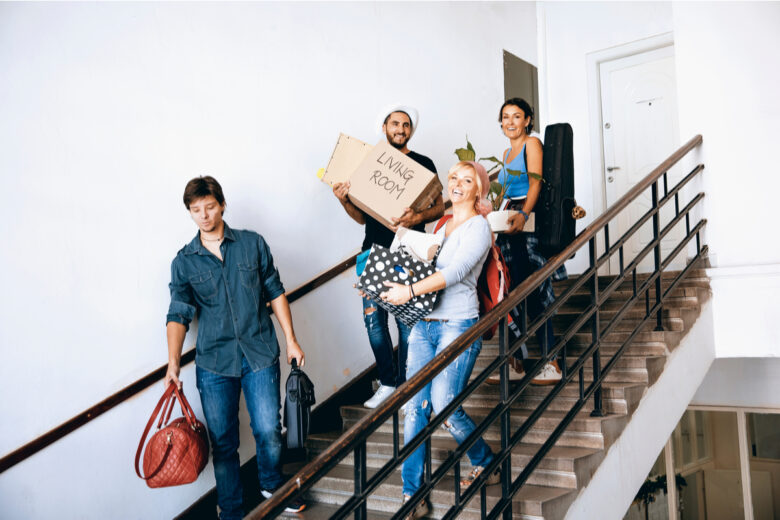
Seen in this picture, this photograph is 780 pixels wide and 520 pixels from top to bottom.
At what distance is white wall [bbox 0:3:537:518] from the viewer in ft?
8.03

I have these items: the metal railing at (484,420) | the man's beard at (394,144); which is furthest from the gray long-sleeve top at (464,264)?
the man's beard at (394,144)

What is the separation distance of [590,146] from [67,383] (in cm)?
406

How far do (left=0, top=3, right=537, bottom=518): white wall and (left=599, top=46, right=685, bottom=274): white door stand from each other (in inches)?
85.0

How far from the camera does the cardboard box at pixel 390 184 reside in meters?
2.80

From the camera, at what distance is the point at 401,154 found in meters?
2.80

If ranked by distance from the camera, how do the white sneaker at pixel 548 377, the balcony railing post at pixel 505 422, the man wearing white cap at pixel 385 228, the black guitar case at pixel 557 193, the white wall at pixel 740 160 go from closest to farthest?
the balcony railing post at pixel 505 422 → the black guitar case at pixel 557 193 → the white sneaker at pixel 548 377 → the man wearing white cap at pixel 385 228 → the white wall at pixel 740 160

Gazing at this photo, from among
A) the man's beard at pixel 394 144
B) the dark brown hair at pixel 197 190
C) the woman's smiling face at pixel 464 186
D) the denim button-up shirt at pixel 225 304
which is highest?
the man's beard at pixel 394 144

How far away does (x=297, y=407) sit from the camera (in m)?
2.44

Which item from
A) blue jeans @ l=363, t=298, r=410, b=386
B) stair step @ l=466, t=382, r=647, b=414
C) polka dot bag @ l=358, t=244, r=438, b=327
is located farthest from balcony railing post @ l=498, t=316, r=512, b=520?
blue jeans @ l=363, t=298, r=410, b=386

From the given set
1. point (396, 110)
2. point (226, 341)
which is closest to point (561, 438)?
point (226, 341)

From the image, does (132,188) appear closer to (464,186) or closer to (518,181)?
(464,186)

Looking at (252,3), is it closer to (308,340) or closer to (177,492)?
(308,340)

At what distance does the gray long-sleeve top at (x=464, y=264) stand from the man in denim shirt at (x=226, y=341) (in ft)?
2.41

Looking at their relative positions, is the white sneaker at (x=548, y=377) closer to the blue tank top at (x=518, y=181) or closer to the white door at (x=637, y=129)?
the blue tank top at (x=518, y=181)
